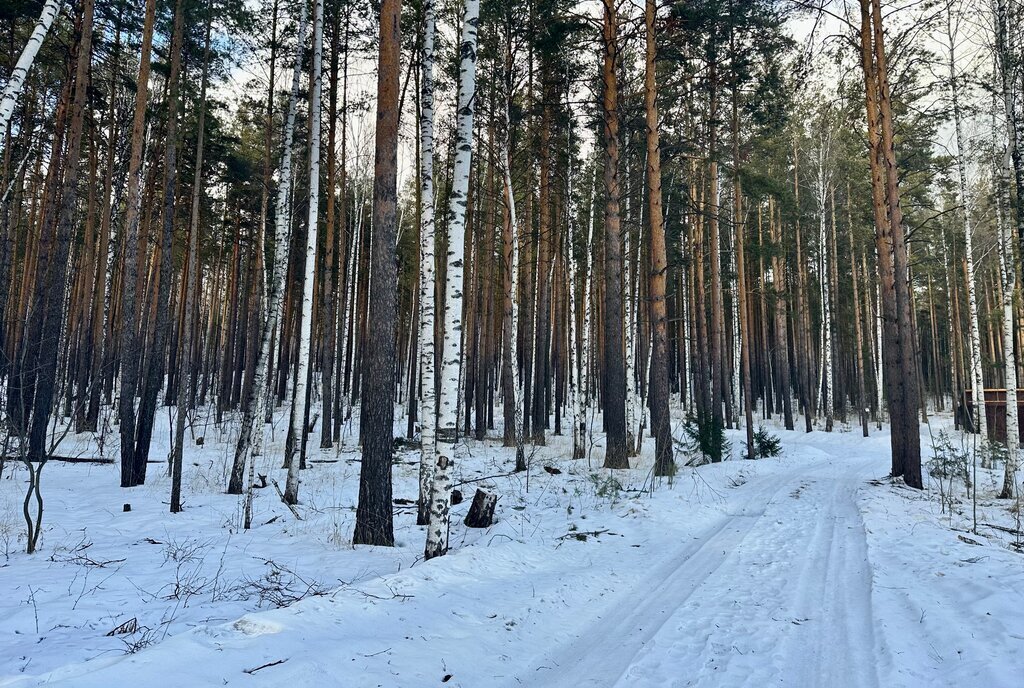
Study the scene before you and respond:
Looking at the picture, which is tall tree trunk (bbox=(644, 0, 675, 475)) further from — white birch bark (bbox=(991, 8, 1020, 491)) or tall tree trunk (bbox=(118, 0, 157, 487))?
tall tree trunk (bbox=(118, 0, 157, 487))

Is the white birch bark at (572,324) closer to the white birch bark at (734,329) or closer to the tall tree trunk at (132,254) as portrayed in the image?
the white birch bark at (734,329)

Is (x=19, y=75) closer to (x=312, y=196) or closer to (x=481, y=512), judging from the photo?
(x=312, y=196)

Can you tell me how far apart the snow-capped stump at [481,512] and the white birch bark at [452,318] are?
4.78ft

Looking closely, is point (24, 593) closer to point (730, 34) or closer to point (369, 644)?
point (369, 644)

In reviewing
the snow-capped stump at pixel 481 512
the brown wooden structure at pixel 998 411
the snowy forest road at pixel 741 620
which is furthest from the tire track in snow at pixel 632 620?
the brown wooden structure at pixel 998 411

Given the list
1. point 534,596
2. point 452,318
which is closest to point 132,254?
point 452,318

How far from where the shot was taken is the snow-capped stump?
25.2 feet

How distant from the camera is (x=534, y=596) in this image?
4.82m

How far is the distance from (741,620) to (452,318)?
4039mm

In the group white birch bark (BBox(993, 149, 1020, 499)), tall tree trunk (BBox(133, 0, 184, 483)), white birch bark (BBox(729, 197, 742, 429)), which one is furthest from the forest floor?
white birch bark (BBox(729, 197, 742, 429))

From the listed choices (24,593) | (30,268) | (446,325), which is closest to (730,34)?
(446,325)

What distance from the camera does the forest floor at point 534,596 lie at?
3.27m

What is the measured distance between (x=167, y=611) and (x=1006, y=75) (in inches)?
607

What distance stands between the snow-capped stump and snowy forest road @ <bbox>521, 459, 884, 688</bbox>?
267 cm
